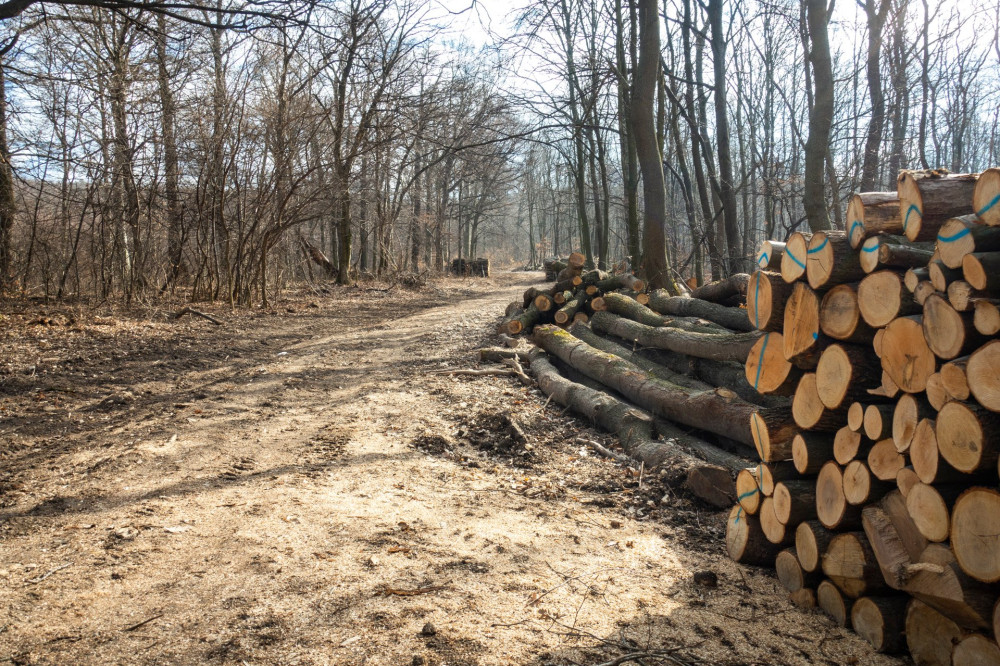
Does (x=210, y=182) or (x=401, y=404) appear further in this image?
(x=210, y=182)

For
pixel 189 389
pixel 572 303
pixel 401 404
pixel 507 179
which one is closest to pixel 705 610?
pixel 401 404

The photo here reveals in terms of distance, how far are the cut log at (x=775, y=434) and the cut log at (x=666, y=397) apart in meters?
0.02

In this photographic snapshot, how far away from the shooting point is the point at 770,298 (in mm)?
3352

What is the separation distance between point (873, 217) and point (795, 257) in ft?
1.47

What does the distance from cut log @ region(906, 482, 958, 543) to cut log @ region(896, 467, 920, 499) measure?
0.03 meters

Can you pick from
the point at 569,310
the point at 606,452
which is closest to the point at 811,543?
the point at 606,452

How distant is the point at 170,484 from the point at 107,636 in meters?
1.70

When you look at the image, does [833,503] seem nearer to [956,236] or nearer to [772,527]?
[772,527]

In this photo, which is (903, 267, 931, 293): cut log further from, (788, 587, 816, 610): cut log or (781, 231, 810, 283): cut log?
(788, 587, 816, 610): cut log

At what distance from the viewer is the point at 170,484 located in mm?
4098

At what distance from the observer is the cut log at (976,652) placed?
2154 mm

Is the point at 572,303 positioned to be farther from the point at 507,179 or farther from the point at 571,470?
the point at 507,179

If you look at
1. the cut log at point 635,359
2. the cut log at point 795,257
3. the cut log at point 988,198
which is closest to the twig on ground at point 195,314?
the cut log at point 635,359

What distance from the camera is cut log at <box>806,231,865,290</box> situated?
293 centimetres
